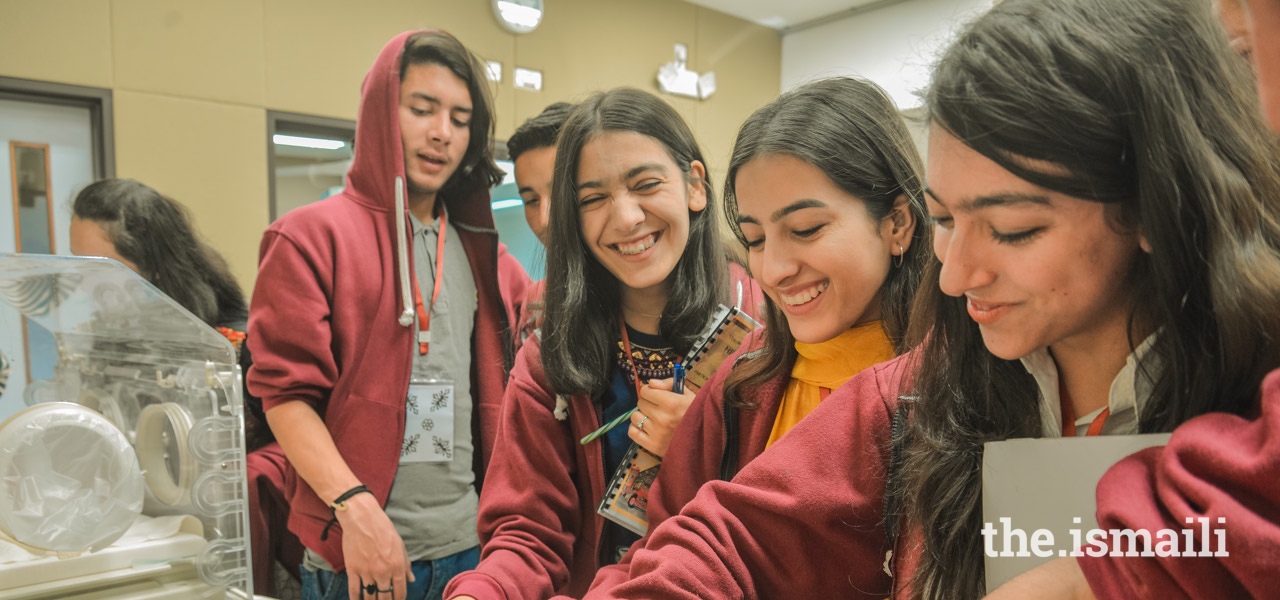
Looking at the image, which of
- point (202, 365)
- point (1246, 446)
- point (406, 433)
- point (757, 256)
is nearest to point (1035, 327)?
point (1246, 446)

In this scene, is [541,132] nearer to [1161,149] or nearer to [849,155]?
[849,155]

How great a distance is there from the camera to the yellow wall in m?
3.29

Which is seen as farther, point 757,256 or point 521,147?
point 521,147

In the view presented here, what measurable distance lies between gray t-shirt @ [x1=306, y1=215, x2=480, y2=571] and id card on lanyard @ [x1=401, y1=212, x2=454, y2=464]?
0.01 m

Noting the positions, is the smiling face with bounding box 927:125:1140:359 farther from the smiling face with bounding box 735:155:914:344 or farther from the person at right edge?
the smiling face with bounding box 735:155:914:344

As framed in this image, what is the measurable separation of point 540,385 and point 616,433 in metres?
0.16

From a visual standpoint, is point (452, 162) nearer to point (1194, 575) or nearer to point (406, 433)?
point (406, 433)

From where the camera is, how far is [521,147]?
2107mm

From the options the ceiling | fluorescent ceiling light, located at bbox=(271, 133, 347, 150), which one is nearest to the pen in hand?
fluorescent ceiling light, located at bbox=(271, 133, 347, 150)

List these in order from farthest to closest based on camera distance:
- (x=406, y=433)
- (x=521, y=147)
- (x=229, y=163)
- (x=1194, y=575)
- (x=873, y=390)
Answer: (x=229, y=163) < (x=521, y=147) < (x=406, y=433) < (x=873, y=390) < (x=1194, y=575)

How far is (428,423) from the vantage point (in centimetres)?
198

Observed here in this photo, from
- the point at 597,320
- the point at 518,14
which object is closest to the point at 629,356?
the point at 597,320

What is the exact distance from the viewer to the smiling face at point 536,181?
2.06 metres

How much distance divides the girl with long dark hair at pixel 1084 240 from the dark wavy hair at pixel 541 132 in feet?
4.34
